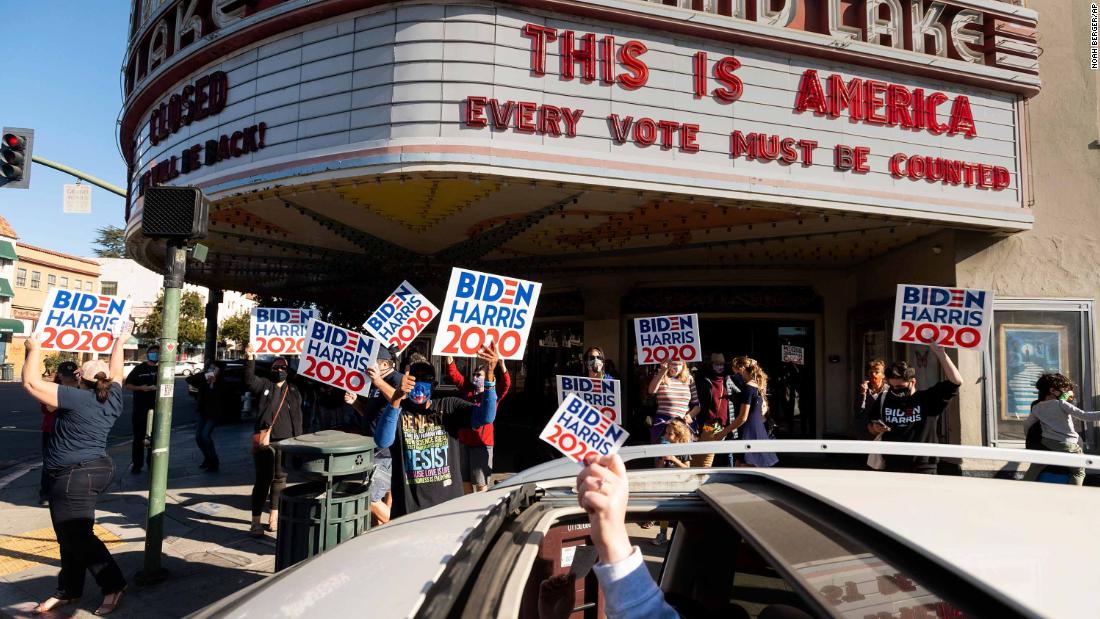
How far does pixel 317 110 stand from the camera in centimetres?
771

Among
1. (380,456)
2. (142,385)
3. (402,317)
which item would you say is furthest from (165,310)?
(142,385)

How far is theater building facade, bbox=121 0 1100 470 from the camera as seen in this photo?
734 centimetres

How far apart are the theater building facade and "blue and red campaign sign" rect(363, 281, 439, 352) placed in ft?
5.51

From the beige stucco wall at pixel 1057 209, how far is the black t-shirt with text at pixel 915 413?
447 centimetres

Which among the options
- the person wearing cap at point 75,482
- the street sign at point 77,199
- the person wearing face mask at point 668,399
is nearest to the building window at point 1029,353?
the person wearing face mask at point 668,399

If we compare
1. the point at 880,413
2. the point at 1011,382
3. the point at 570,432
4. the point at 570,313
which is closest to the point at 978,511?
the point at 570,432

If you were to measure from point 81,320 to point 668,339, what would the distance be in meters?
6.15

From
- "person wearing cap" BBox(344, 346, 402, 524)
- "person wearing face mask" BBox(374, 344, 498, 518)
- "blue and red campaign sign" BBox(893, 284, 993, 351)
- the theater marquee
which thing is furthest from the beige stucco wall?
"person wearing cap" BBox(344, 346, 402, 524)

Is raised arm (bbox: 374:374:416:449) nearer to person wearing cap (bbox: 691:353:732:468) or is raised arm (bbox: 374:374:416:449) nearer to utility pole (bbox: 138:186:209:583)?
utility pole (bbox: 138:186:209:583)

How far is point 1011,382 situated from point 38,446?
57.1 feet

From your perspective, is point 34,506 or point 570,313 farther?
point 570,313

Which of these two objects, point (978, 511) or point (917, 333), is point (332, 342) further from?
point (917, 333)

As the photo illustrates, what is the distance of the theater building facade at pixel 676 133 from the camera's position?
7344 millimetres

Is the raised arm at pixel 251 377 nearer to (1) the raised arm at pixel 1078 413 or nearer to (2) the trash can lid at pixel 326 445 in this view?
(2) the trash can lid at pixel 326 445
